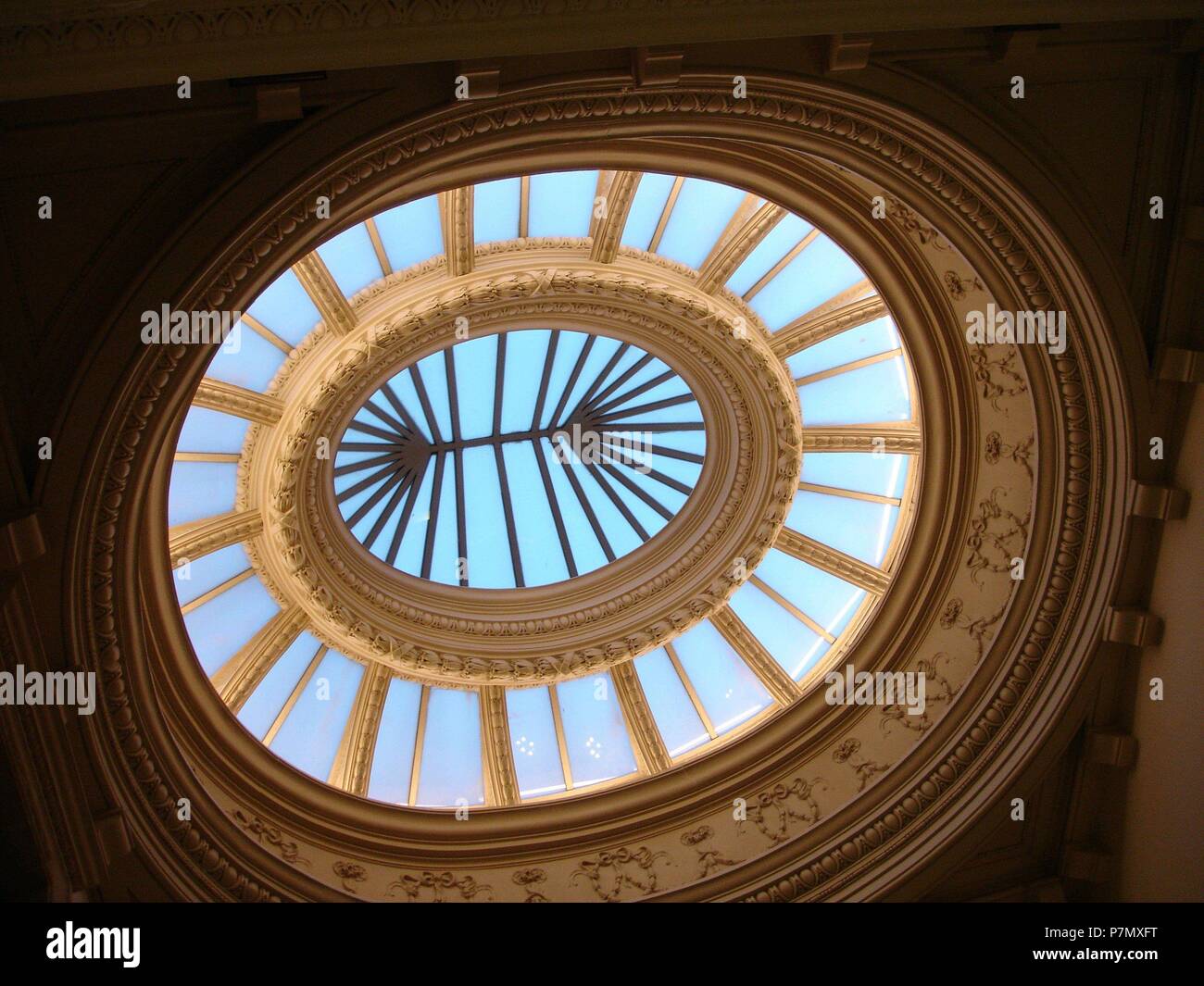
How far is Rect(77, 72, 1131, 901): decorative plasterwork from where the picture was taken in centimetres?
603

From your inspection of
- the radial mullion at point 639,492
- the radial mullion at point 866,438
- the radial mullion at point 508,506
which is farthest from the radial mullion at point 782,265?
the radial mullion at point 508,506

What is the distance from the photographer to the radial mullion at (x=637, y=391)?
1265cm

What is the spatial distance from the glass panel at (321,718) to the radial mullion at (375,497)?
1715 mm

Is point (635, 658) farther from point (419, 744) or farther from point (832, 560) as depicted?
point (419, 744)

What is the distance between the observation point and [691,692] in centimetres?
1217

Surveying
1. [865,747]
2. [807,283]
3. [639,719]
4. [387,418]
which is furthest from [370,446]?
[865,747]

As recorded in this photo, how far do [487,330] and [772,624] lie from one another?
476 cm

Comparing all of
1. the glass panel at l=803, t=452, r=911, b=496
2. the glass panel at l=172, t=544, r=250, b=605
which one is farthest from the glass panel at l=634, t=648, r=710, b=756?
the glass panel at l=172, t=544, r=250, b=605

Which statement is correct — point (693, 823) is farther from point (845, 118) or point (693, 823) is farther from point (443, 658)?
point (845, 118)

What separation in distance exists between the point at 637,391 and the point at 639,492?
1336mm

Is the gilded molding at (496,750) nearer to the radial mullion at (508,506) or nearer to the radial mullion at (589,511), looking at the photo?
the radial mullion at (508,506)

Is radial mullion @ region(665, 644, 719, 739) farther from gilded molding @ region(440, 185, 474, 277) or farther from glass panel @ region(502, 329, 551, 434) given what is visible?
gilded molding @ region(440, 185, 474, 277)
